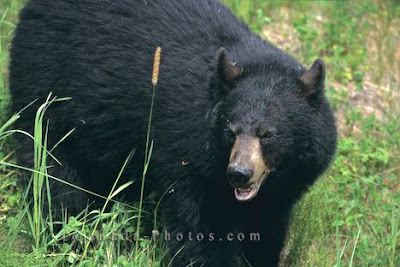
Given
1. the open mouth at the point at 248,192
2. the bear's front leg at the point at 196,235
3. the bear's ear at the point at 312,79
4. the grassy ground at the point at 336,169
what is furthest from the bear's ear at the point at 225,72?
the grassy ground at the point at 336,169

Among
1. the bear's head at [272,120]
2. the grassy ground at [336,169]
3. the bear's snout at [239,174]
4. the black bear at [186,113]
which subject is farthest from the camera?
the grassy ground at [336,169]

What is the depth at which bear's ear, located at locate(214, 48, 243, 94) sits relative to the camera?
512 centimetres

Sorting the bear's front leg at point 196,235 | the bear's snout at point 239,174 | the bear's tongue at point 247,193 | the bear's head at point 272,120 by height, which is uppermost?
the bear's head at point 272,120

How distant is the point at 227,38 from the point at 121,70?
734 millimetres

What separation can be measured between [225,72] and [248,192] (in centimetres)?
73

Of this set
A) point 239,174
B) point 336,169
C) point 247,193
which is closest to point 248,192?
point 247,193

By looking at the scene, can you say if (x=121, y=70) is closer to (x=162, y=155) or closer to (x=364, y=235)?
(x=162, y=155)

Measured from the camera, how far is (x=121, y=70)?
5.78 meters

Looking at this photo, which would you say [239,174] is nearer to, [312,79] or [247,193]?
[247,193]

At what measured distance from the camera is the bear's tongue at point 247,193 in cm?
495

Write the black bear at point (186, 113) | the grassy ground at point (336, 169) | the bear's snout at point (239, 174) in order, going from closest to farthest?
the bear's snout at point (239, 174)
the black bear at point (186, 113)
the grassy ground at point (336, 169)

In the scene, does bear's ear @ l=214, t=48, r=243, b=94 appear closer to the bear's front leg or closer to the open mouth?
the open mouth

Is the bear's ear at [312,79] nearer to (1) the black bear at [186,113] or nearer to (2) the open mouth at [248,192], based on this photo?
(1) the black bear at [186,113]

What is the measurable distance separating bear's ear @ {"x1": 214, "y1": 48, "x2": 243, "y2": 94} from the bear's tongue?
0.61 m
